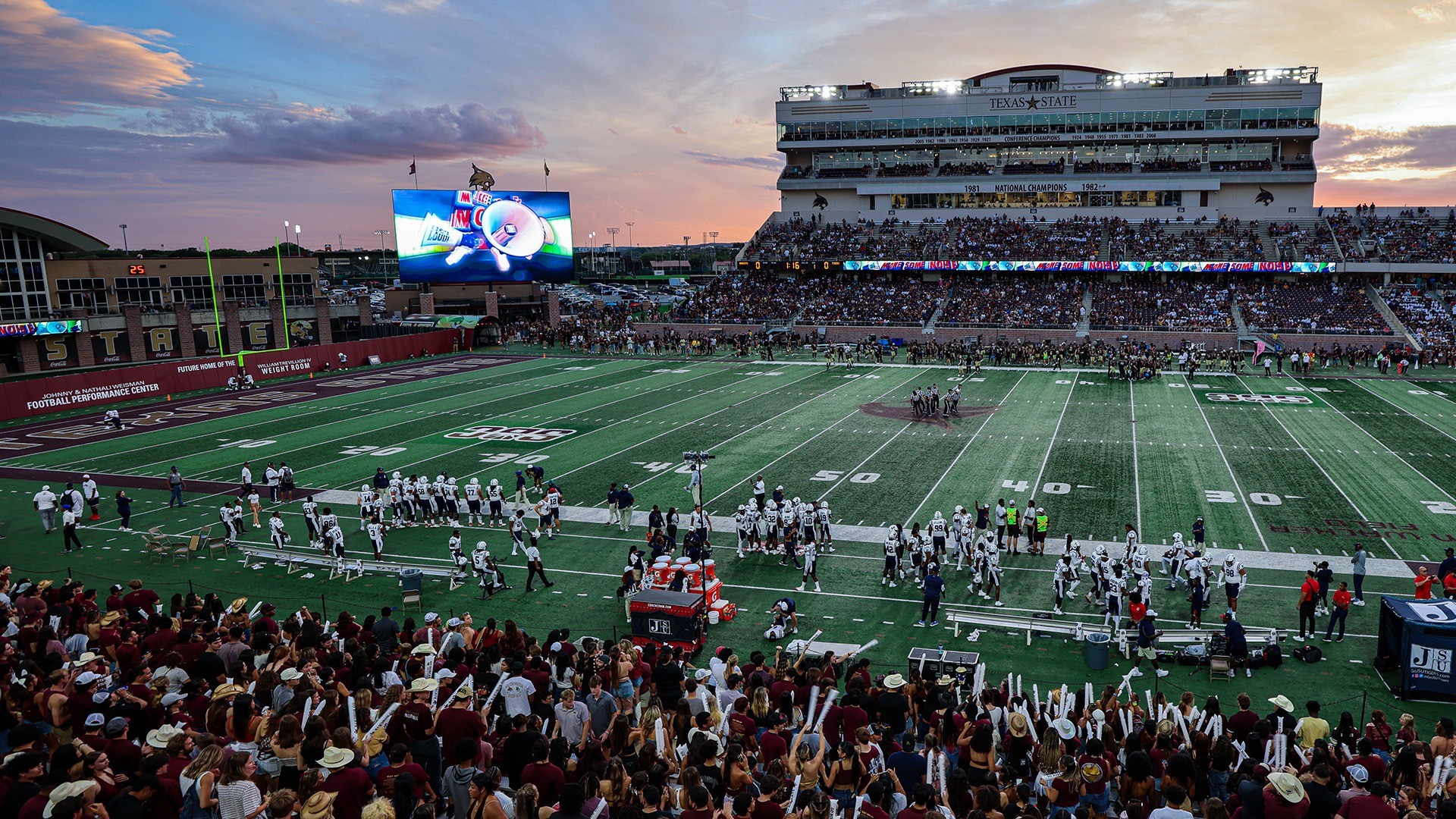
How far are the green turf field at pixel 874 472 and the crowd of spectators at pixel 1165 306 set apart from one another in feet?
43.7

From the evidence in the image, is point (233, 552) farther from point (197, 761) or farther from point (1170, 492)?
point (1170, 492)

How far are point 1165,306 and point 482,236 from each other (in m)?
47.4

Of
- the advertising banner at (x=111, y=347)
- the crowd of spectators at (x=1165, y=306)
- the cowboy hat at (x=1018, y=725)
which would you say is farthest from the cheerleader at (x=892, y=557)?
the advertising banner at (x=111, y=347)

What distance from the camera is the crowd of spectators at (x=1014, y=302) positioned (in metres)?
58.8

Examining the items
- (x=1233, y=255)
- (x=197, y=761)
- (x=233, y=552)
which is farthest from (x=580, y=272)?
(x=197, y=761)

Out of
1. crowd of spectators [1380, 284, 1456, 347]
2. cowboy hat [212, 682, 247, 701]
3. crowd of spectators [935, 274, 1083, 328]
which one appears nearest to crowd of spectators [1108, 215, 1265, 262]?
crowd of spectators [935, 274, 1083, 328]

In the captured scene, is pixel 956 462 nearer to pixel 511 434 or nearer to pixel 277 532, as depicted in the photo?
pixel 511 434

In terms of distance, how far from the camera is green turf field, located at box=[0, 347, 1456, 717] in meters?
16.0

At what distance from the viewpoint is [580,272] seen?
6688 inches

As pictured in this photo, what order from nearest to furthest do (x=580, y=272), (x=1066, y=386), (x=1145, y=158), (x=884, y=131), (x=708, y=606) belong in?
(x=708, y=606) < (x=1066, y=386) < (x=1145, y=158) < (x=884, y=131) < (x=580, y=272)

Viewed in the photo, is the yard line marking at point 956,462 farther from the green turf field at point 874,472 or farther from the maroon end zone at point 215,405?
the maroon end zone at point 215,405

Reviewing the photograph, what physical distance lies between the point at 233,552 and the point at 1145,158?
245 ft

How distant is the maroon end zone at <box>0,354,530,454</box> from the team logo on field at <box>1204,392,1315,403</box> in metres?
38.8

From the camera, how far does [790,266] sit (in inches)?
2872
